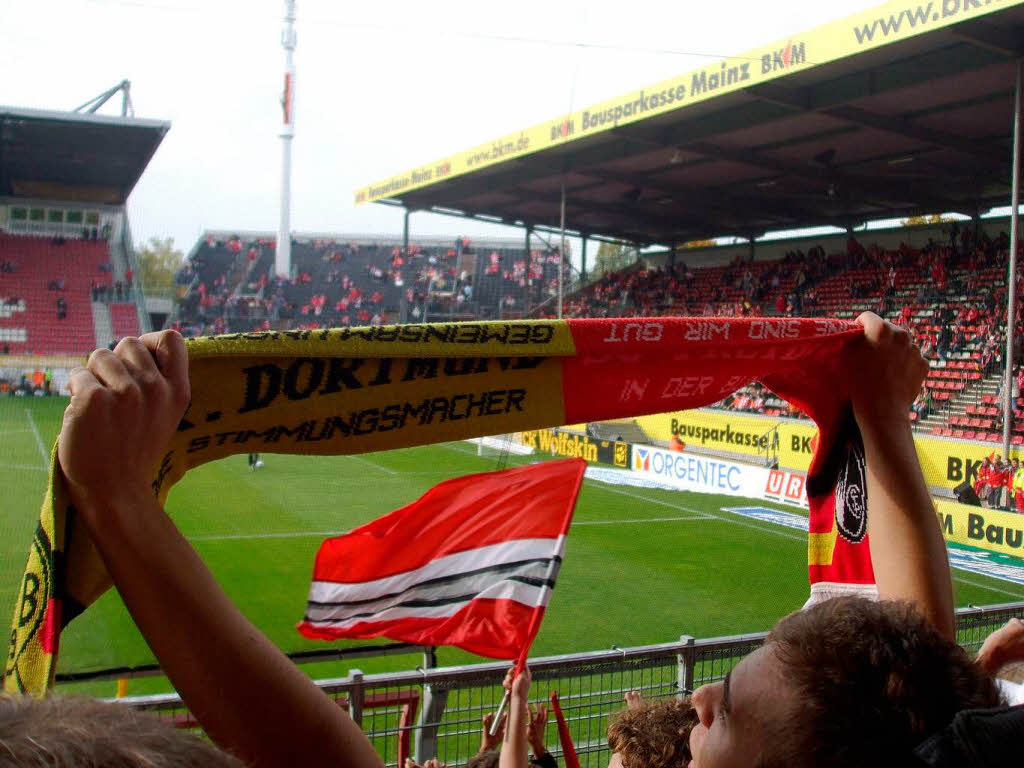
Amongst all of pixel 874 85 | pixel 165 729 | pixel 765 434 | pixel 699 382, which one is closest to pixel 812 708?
pixel 165 729

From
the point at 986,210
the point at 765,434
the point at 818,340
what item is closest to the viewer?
the point at 818,340

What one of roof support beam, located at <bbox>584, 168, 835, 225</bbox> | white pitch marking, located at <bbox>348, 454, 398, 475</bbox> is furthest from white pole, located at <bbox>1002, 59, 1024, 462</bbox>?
white pitch marking, located at <bbox>348, 454, 398, 475</bbox>

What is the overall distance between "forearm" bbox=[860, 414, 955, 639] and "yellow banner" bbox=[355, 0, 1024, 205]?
12.6m

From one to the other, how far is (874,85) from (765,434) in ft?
23.4

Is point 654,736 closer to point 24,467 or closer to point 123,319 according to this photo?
point 24,467

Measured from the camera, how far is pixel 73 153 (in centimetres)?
3312

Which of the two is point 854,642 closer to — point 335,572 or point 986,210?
point 335,572

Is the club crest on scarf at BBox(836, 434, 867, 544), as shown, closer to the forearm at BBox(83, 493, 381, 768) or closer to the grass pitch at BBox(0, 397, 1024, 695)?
the forearm at BBox(83, 493, 381, 768)

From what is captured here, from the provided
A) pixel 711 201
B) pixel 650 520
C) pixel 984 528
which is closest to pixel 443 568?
pixel 984 528

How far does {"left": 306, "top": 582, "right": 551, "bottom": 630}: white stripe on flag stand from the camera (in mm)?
3166

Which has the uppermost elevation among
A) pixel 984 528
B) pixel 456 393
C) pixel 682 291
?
pixel 682 291

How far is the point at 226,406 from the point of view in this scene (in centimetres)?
154

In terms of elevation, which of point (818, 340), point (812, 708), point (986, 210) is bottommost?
point (812, 708)

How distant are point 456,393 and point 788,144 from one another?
823 inches
